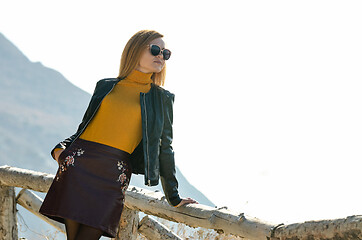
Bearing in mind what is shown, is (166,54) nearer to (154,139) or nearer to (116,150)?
(154,139)

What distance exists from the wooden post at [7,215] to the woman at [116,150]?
2445mm

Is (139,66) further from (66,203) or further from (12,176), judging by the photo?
(12,176)

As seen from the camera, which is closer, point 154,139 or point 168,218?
point 154,139

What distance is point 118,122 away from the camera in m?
3.23

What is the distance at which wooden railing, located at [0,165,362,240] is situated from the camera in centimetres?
226

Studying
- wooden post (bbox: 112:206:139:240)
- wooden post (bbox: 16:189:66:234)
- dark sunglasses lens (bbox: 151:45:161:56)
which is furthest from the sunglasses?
wooden post (bbox: 16:189:66:234)

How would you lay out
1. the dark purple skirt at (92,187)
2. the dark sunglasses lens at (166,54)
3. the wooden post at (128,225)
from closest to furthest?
the dark purple skirt at (92,187), the dark sunglasses lens at (166,54), the wooden post at (128,225)

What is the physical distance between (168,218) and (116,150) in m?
0.71

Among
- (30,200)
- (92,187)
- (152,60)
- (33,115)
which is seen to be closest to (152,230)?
(92,187)

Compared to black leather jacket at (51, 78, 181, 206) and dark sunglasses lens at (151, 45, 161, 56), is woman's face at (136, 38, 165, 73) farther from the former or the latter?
black leather jacket at (51, 78, 181, 206)

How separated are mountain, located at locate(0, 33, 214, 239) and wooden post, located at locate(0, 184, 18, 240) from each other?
120 metres

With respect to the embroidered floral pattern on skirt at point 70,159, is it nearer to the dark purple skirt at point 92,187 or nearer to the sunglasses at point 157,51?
the dark purple skirt at point 92,187

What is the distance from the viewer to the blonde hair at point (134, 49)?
3438 millimetres

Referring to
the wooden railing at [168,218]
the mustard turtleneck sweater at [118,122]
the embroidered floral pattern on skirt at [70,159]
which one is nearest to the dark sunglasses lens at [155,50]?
the mustard turtleneck sweater at [118,122]
